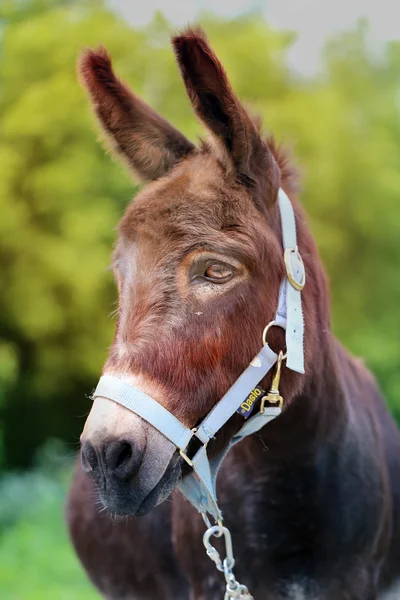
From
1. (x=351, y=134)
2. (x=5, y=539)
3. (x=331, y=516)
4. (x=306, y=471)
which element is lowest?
(x=5, y=539)

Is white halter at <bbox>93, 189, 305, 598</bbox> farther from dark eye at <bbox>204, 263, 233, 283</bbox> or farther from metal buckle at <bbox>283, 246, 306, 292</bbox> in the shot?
dark eye at <bbox>204, 263, 233, 283</bbox>

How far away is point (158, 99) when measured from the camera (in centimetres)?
522

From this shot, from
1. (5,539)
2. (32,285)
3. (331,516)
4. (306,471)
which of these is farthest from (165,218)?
(5,539)

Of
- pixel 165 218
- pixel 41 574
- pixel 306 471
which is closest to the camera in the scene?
pixel 165 218

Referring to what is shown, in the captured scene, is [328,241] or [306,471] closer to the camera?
[306,471]

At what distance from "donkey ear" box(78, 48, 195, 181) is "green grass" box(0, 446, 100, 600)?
135 inches

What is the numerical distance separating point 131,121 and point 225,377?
2.82ft

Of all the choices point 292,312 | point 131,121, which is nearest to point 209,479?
point 292,312

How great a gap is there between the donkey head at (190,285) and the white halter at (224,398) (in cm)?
2

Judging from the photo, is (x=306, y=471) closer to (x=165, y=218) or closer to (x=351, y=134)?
(x=165, y=218)

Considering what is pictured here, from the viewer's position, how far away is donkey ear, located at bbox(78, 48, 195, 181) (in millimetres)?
1972

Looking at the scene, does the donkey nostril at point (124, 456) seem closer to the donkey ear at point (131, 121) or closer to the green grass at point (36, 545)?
the donkey ear at point (131, 121)

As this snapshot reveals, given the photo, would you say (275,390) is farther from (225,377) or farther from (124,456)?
(124,456)

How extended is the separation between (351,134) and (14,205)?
2.74m
